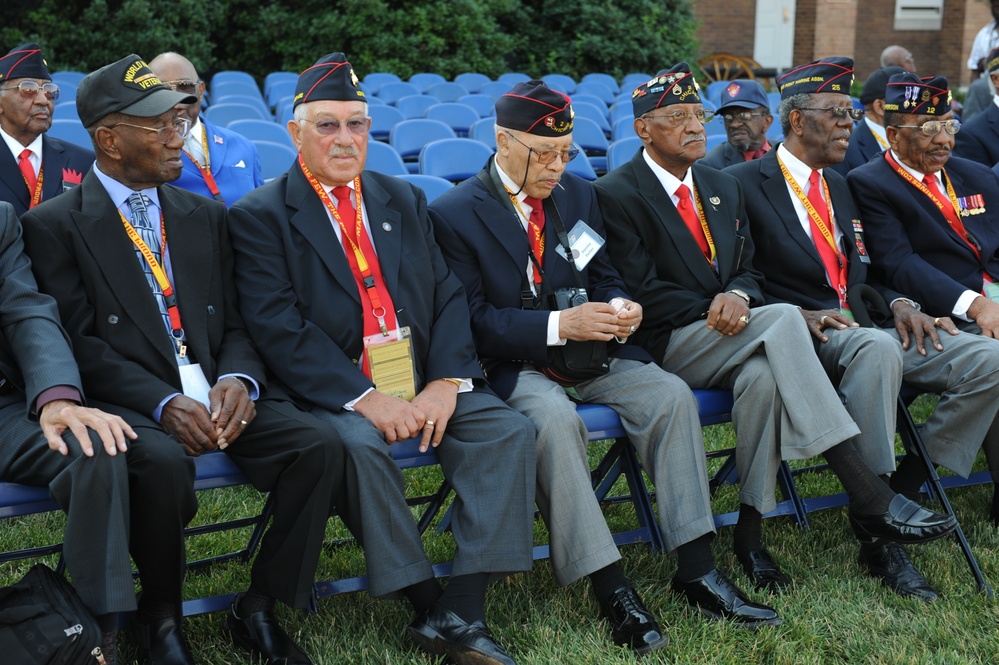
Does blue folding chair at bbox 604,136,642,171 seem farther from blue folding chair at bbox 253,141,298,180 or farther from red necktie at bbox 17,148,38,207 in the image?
red necktie at bbox 17,148,38,207

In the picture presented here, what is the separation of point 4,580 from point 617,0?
1310 cm

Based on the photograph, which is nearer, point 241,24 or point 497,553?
point 497,553

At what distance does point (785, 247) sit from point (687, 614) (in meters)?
1.66

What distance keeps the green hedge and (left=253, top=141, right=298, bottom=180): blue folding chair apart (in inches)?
281

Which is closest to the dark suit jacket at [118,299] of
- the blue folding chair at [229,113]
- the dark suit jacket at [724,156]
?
the dark suit jacket at [724,156]

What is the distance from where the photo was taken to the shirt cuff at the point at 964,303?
14.7 ft

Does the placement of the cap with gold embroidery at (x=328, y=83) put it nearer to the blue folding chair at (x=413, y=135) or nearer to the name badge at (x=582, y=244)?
the name badge at (x=582, y=244)

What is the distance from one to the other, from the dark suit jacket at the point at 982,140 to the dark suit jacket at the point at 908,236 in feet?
→ 4.53

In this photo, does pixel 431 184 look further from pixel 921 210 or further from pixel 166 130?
pixel 921 210

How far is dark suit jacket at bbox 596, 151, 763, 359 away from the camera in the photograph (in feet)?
13.4

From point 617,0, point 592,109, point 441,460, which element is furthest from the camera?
point 617,0

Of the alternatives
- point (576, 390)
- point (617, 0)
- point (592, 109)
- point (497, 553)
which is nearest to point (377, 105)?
point (592, 109)

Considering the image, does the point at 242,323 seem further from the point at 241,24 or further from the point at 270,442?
the point at 241,24

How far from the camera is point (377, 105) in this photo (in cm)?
888
